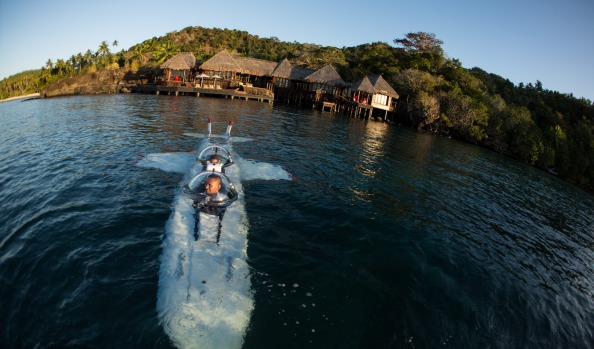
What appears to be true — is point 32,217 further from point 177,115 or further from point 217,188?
point 177,115

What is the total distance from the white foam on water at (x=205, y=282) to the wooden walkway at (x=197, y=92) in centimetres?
4254

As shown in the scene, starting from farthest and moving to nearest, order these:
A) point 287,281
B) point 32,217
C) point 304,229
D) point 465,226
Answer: point 465,226 < point 304,229 < point 32,217 < point 287,281

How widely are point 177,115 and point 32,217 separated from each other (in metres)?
21.8

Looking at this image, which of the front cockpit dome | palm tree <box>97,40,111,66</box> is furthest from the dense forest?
the front cockpit dome

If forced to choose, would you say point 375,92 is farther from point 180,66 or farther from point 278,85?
point 180,66

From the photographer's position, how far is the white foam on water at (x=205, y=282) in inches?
223

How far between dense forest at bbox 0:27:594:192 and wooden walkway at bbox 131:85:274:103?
992cm

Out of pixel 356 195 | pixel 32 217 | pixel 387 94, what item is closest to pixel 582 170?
pixel 387 94

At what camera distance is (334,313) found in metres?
6.73

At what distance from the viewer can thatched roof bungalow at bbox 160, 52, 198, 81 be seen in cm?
5138

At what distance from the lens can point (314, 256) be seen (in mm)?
8750

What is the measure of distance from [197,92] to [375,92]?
27850 millimetres

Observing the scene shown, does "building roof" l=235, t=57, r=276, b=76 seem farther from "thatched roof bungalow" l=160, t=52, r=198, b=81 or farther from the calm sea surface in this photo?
the calm sea surface

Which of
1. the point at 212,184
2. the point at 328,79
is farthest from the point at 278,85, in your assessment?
the point at 212,184
